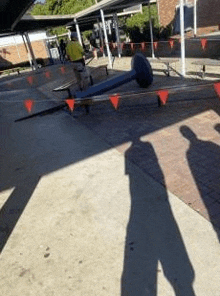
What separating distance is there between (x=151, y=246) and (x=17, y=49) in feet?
113

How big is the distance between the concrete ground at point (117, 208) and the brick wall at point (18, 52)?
28.2 metres

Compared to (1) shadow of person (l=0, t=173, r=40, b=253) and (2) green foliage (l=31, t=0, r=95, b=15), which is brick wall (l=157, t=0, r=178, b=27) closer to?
(2) green foliage (l=31, t=0, r=95, b=15)

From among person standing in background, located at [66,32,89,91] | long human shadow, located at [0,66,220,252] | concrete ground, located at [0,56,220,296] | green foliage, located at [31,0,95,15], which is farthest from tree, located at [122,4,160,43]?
concrete ground, located at [0,56,220,296]

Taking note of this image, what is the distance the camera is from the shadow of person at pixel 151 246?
3.08m

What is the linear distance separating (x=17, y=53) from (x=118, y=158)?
31.6m

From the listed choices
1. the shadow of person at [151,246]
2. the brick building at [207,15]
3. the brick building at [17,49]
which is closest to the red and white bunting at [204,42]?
the brick building at [207,15]

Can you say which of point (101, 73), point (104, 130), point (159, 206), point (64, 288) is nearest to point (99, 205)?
point (159, 206)

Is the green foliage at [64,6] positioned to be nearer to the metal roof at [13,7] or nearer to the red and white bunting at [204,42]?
the metal roof at [13,7]

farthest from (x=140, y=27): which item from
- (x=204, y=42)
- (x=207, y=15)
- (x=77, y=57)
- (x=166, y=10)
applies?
(x=77, y=57)

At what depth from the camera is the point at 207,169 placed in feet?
16.2

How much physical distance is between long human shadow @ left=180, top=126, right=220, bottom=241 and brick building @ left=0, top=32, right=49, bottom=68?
31.0m

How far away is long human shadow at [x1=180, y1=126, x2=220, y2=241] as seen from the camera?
403 cm

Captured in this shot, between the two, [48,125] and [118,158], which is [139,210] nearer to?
[118,158]

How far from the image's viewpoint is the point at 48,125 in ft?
30.0
